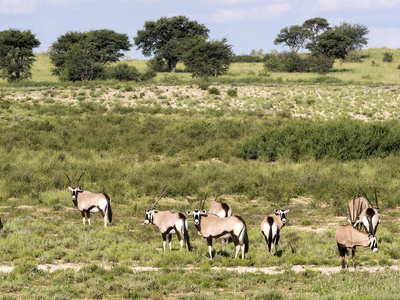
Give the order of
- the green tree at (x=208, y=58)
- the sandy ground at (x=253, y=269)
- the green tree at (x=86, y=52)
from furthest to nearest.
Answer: the green tree at (x=208, y=58) → the green tree at (x=86, y=52) → the sandy ground at (x=253, y=269)

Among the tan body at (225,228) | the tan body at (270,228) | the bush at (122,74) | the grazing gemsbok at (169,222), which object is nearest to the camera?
the tan body at (225,228)

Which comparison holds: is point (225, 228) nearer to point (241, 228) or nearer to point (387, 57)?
point (241, 228)

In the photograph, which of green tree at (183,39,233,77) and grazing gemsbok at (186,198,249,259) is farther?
green tree at (183,39,233,77)

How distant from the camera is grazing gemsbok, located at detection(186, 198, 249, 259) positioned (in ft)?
40.6

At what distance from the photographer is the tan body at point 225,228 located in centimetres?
1237

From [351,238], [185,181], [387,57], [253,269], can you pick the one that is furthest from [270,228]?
[387,57]

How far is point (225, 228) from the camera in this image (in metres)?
12.4

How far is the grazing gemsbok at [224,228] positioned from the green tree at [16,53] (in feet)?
189

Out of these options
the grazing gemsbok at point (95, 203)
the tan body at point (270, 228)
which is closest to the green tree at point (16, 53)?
the grazing gemsbok at point (95, 203)

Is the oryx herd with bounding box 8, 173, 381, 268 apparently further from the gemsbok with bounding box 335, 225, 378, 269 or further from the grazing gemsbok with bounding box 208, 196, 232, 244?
the grazing gemsbok with bounding box 208, 196, 232, 244

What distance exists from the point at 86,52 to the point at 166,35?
2708cm

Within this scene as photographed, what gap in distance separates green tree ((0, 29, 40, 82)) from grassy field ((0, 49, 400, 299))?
1371 cm

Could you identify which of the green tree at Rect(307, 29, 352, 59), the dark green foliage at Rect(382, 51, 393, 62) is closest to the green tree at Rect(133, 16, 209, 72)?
the green tree at Rect(307, 29, 352, 59)

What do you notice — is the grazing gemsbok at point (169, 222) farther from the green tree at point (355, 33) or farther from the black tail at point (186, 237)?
the green tree at point (355, 33)
